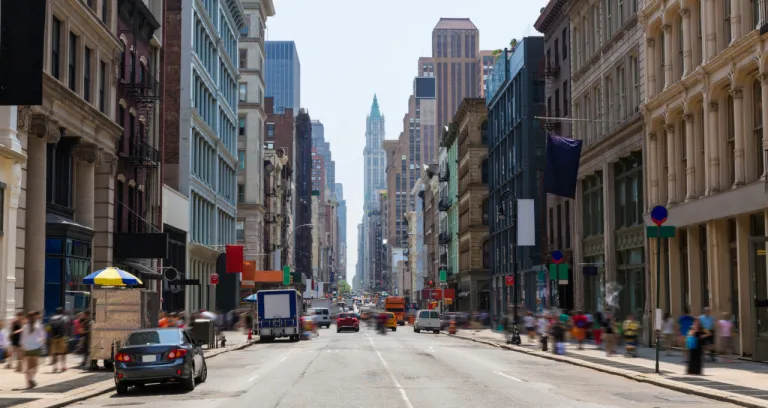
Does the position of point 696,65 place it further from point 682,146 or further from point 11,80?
point 11,80

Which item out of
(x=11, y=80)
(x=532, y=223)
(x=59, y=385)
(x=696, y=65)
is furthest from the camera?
(x=532, y=223)

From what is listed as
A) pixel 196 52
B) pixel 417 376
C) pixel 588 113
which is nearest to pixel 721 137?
pixel 417 376

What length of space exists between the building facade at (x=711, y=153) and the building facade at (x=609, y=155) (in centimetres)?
228

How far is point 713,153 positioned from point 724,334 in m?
6.49

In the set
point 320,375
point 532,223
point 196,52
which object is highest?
point 196,52

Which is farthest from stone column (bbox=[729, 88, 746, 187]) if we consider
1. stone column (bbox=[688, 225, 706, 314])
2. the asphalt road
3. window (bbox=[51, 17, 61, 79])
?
window (bbox=[51, 17, 61, 79])

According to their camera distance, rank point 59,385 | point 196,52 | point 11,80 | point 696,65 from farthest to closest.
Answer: point 196,52
point 696,65
point 59,385
point 11,80

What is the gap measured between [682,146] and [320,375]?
20.0 m

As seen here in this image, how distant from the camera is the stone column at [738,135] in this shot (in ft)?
110

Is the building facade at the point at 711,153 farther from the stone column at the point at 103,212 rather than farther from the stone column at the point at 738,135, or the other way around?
the stone column at the point at 103,212

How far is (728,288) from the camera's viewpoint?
36.0 m

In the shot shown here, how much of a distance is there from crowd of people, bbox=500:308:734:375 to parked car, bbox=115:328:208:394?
13.7 m

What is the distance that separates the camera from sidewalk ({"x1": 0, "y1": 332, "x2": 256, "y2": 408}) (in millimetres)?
20984

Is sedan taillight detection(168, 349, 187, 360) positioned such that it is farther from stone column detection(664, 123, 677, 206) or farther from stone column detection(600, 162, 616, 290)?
stone column detection(600, 162, 616, 290)
